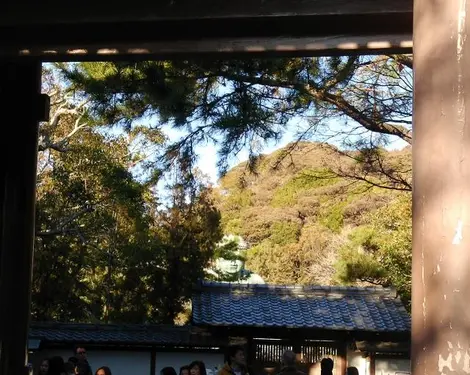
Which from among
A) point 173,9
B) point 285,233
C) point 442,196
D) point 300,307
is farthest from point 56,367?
point 285,233

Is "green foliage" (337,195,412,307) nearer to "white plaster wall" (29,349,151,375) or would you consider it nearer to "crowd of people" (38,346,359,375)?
"white plaster wall" (29,349,151,375)

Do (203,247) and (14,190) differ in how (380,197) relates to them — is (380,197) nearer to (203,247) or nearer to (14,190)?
(203,247)

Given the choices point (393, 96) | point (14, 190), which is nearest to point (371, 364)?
point (393, 96)

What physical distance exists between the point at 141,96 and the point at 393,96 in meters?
3.16

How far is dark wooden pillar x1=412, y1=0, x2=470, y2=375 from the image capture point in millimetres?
1647

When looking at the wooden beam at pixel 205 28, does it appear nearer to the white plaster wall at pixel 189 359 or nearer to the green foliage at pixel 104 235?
the white plaster wall at pixel 189 359

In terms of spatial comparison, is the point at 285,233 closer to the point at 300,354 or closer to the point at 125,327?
the point at 125,327

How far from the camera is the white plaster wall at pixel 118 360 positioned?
1235 centimetres

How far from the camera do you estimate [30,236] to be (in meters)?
5.34

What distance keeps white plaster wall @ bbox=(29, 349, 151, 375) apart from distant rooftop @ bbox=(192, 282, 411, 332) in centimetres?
122

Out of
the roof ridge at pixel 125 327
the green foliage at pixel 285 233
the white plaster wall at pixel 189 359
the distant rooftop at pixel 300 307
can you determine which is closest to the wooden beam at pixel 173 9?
the white plaster wall at pixel 189 359

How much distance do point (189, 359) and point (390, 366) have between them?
3471 mm

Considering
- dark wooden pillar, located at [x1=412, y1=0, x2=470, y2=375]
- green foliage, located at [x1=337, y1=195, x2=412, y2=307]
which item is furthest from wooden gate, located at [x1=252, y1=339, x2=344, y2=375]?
dark wooden pillar, located at [x1=412, y1=0, x2=470, y2=375]

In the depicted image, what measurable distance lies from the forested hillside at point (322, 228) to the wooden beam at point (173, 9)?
665cm
